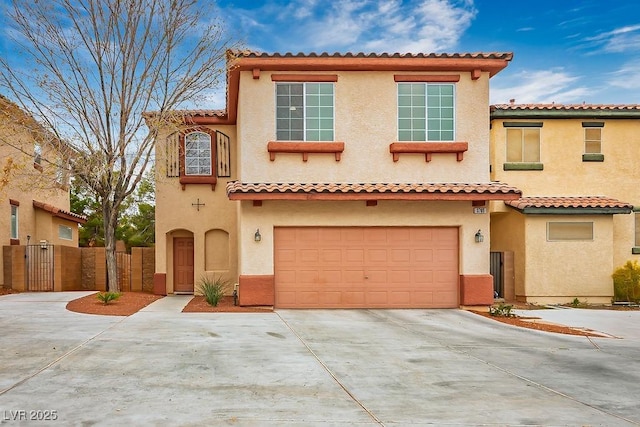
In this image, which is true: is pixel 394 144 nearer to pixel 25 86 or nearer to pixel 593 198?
pixel 593 198

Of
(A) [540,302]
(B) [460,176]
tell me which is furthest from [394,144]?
(A) [540,302]

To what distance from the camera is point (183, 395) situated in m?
7.01

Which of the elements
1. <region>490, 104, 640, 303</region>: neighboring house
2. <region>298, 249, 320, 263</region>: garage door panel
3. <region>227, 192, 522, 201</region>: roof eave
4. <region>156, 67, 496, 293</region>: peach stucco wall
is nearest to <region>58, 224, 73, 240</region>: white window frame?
<region>156, 67, 496, 293</region>: peach stucco wall

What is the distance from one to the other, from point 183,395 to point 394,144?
35.4ft

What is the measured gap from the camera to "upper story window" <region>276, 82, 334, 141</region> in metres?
16.3

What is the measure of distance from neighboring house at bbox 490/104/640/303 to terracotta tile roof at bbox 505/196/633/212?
3 centimetres

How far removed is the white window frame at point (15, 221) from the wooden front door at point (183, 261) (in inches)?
244

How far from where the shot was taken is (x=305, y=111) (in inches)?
644

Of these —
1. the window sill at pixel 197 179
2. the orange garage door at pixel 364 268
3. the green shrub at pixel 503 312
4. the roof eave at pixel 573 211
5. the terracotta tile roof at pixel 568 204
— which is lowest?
the green shrub at pixel 503 312

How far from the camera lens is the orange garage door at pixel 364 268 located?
52.4 ft

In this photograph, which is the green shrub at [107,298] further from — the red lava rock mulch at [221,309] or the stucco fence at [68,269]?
the stucco fence at [68,269]

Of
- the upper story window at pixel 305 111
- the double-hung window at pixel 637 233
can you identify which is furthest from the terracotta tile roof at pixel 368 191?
the double-hung window at pixel 637 233

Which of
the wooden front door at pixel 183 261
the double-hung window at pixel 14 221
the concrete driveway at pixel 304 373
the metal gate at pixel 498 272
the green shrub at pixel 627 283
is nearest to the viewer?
the concrete driveway at pixel 304 373

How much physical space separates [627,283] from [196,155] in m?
14.9
